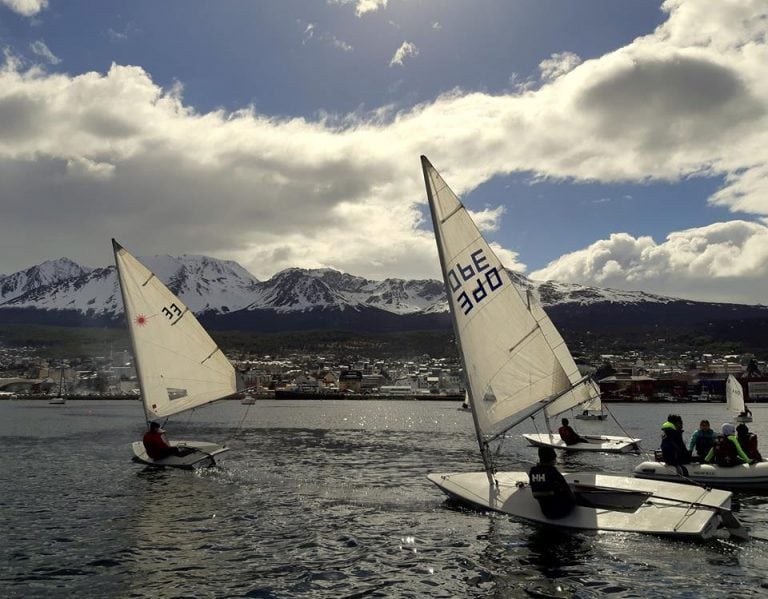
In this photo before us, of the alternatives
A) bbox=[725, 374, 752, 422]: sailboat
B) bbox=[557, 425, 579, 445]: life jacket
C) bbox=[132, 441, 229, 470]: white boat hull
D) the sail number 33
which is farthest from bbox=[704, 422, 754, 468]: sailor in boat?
bbox=[725, 374, 752, 422]: sailboat

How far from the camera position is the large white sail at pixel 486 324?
73.2 feet

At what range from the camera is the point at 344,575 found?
1706 centimetres

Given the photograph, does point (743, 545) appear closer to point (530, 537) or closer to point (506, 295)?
point (530, 537)

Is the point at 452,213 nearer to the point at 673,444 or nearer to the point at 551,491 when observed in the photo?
the point at 551,491

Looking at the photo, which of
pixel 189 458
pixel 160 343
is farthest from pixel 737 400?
pixel 160 343

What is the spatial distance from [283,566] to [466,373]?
8848 mm

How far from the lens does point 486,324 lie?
73.8ft

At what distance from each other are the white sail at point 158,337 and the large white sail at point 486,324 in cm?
1765

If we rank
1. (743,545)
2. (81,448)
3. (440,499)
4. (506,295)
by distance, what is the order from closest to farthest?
(743,545)
(506,295)
(440,499)
(81,448)

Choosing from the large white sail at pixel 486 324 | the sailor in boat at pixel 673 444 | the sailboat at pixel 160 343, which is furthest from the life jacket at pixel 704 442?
the sailboat at pixel 160 343

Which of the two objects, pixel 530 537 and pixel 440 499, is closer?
pixel 530 537

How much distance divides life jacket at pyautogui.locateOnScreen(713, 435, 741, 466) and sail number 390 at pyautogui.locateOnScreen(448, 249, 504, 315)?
14.3 meters

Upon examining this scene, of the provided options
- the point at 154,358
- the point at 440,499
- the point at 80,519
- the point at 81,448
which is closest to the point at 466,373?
the point at 440,499

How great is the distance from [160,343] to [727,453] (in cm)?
2858
